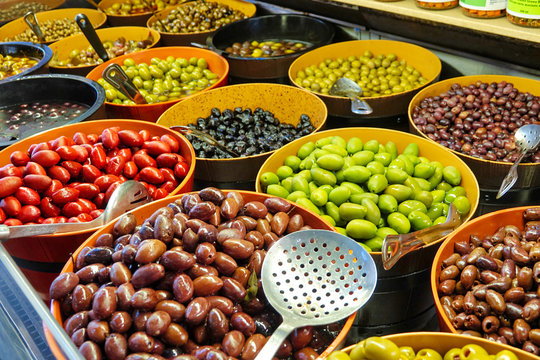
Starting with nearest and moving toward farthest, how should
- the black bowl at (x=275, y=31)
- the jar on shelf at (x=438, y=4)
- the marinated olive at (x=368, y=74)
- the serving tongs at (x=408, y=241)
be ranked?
the serving tongs at (x=408, y=241) < the jar on shelf at (x=438, y=4) < the marinated olive at (x=368, y=74) < the black bowl at (x=275, y=31)

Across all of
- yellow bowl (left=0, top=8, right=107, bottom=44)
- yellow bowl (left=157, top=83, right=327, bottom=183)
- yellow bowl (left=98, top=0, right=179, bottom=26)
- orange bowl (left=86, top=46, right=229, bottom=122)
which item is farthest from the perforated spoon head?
yellow bowl (left=0, top=8, right=107, bottom=44)

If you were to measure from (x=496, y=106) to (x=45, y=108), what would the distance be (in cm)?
213

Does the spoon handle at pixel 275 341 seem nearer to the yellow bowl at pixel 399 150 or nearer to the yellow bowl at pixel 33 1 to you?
the yellow bowl at pixel 399 150

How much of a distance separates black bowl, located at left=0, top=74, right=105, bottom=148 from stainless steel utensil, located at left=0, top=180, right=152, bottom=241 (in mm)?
764

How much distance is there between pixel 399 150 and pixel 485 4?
65 cm

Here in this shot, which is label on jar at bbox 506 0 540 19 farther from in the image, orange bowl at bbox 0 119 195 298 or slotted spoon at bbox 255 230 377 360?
orange bowl at bbox 0 119 195 298

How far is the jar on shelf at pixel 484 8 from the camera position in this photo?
180cm

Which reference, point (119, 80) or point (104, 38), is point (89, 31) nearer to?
point (119, 80)

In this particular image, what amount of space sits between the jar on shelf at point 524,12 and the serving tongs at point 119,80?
1691mm

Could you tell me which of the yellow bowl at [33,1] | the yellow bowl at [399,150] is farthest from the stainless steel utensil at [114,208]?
the yellow bowl at [33,1]

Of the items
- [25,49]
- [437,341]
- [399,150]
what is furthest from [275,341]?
[25,49]

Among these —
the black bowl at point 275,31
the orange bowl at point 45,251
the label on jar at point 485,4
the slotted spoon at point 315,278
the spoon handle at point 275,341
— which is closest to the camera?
the spoon handle at point 275,341

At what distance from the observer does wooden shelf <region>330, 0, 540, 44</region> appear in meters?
1.70

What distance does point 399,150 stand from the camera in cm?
198
